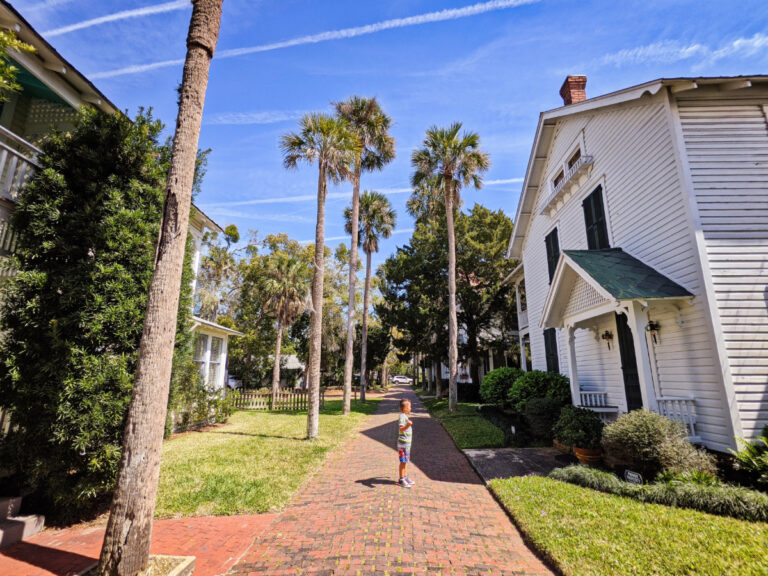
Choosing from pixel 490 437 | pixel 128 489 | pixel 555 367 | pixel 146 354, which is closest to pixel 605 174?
pixel 555 367

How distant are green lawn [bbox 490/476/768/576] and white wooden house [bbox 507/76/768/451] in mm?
2539

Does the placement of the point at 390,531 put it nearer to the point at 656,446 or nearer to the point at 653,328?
the point at 656,446

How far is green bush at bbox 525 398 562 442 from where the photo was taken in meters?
10.0

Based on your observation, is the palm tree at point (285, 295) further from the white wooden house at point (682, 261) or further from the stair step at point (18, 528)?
the stair step at point (18, 528)

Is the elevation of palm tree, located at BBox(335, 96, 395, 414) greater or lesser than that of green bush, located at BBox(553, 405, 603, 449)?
greater

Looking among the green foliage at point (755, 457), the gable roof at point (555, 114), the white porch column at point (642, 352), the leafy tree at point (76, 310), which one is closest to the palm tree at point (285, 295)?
the gable roof at point (555, 114)

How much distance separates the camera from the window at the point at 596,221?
10.1 metres

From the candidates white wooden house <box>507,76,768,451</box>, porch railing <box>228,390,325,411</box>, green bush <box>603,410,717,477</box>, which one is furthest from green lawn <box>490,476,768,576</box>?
porch railing <box>228,390,325,411</box>

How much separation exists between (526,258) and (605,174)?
7085 mm

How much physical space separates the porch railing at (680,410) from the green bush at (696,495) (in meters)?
1.43

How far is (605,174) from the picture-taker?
32.9 ft

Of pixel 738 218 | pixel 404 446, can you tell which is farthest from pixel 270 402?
pixel 738 218

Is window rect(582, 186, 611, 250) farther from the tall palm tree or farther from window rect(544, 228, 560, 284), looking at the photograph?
the tall palm tree

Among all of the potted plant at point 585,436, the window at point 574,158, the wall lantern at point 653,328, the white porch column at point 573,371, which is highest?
the window at point 574,158
